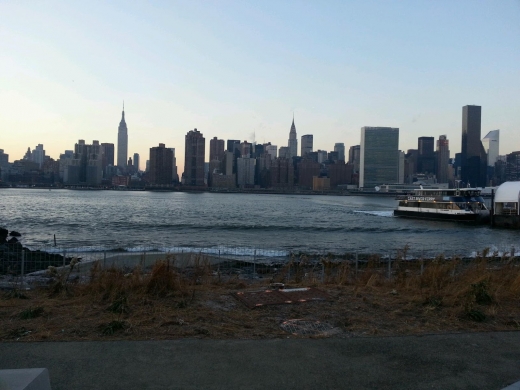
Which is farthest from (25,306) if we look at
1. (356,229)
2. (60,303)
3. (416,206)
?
(416,206)

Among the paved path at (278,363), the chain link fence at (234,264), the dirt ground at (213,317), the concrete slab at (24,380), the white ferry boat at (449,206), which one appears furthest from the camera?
the white ferry boat at (449,206)

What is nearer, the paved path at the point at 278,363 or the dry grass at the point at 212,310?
the paved path at the point at 278,363

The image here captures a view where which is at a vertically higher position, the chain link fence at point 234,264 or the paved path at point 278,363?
the paved path at point 278,363

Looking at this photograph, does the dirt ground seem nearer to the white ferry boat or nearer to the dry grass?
the dry grass

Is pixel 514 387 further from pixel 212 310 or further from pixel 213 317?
pixel 212 310

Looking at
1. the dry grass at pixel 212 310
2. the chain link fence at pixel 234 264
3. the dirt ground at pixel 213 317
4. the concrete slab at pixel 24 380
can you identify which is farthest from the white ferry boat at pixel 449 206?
the concrete slab at pixel 24 380

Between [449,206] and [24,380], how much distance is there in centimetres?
6980

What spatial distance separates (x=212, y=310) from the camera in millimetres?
7320

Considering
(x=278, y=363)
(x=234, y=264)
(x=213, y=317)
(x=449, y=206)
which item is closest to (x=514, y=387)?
(x=278, y=363)

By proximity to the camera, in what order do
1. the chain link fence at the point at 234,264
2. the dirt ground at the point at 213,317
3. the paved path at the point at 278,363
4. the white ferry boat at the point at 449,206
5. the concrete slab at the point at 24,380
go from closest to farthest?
1. the concrete slab at the point at 24,380
2. the paved path at the point at 278,363
3. the dirt ground at the point at 213,317
4. the chain link fence at the point at 234,264
5. the white ferry boat at the point at 449,206

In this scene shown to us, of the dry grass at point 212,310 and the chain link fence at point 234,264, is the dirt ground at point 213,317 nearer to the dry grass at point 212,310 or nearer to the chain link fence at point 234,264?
the dry grass at point 212,310

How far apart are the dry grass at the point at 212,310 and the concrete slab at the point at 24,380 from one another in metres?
2.15

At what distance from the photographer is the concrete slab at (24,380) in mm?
3420

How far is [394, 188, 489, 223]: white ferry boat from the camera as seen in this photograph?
64.2m
